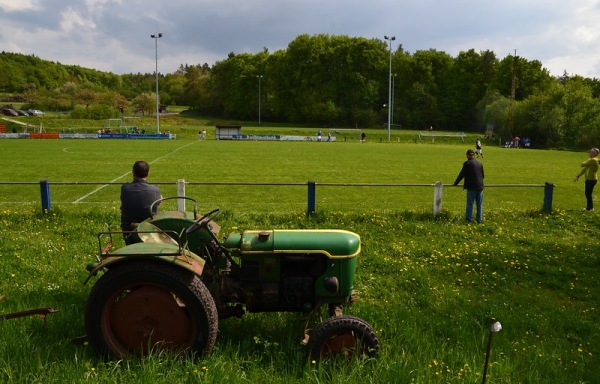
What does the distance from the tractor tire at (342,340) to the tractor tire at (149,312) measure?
2.72 feet

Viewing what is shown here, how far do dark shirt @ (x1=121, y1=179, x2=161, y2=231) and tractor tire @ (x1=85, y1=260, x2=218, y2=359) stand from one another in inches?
60.1

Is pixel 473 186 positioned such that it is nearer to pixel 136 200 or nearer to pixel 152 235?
pixel 136 200

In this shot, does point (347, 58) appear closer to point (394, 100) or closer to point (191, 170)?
point (394, 100)

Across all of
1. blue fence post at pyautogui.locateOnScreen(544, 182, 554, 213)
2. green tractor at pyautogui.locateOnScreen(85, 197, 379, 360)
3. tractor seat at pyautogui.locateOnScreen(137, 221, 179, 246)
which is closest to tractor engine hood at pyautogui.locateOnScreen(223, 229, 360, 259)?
green tractor at pyautogui.locateOnScreen(85, 197, 379, 360)

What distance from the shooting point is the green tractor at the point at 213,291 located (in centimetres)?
369

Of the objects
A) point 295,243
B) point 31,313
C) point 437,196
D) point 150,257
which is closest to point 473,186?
point 437,196

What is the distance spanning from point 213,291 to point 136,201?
1.74m

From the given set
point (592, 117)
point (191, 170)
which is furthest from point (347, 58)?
point (191, 170)

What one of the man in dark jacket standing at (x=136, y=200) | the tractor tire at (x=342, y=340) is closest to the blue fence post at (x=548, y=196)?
the tractor tire at (x=342, y=340)

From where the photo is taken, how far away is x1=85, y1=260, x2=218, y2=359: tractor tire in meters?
3.68

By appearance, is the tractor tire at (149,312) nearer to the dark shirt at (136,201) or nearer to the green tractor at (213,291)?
the green tractor at (213,291)

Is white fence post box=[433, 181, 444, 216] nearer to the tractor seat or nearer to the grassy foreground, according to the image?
the grassy foreground

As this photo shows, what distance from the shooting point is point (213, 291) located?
4141 mm

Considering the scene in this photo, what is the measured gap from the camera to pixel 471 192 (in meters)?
10.5
